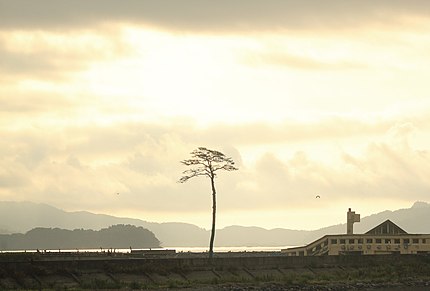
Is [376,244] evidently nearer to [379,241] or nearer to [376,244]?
[376,244]

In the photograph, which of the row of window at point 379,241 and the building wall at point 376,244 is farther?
the row of window at point 379,241

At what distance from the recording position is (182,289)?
70.8 m

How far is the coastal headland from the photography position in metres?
67.1

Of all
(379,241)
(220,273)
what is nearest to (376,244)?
(379,241)

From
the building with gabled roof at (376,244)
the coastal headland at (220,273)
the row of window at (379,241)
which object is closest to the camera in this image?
the coastal headland at (220,273)

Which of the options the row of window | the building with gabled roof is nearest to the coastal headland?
the building with gabled roof

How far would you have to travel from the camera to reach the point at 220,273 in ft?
260

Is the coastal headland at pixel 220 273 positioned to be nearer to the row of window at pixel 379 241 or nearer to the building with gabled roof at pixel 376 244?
the building with gabled roof at pixel 376 244

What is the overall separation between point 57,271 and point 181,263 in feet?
41.7

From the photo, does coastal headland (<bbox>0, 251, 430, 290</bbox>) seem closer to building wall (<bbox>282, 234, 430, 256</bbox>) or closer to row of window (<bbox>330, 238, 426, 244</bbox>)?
building wall (<bbox>282, 234, 430, 256</bbox>)

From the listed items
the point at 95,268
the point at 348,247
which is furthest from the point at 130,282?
the point at 348,247

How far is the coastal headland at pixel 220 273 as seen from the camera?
67.1 metres

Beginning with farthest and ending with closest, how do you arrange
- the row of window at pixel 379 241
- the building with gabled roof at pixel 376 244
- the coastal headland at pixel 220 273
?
the row of window at pixel 379 241 → the building with gabled roof at pixel 376 244 → the coastal headland at pixel 220 273

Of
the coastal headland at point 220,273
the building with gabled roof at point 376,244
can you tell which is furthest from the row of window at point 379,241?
the coastal headland at point 220,273
